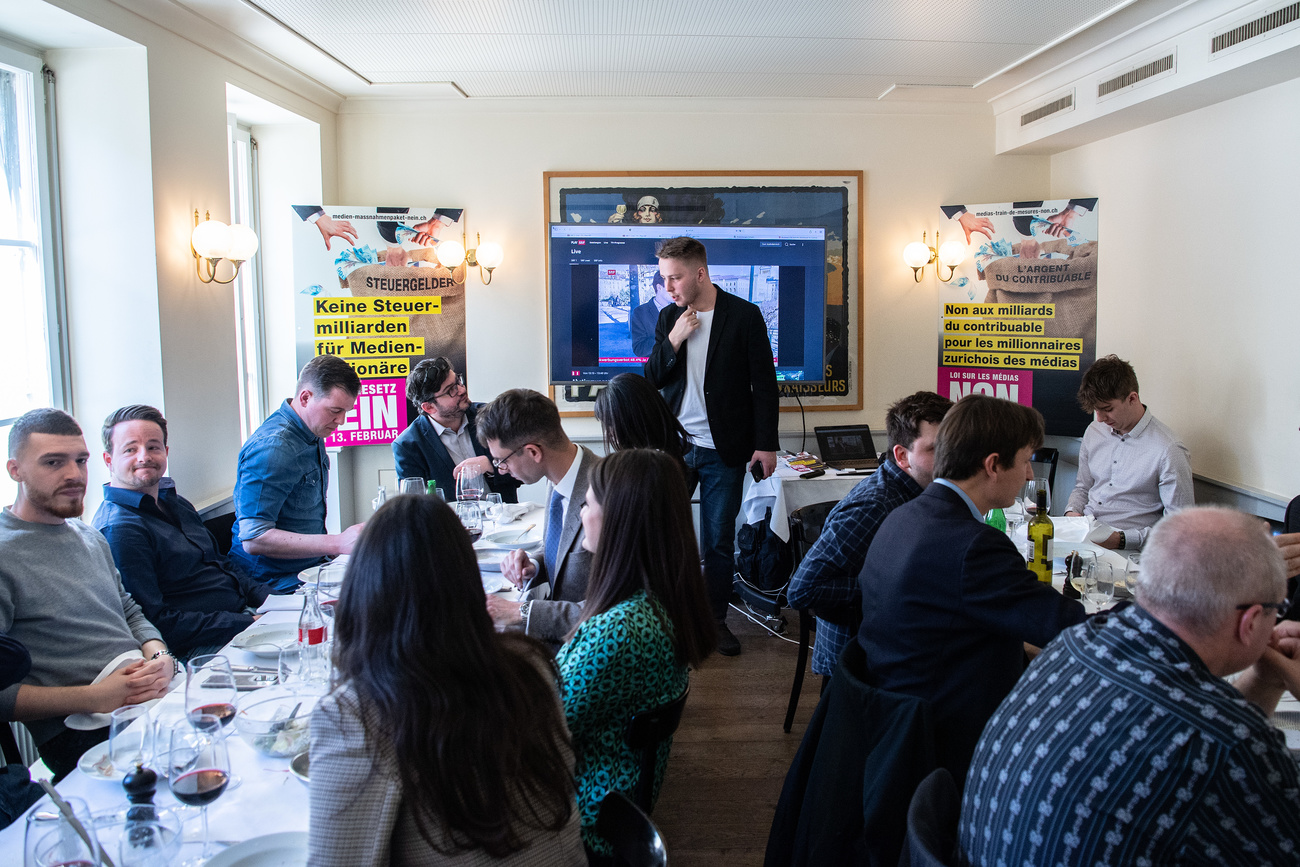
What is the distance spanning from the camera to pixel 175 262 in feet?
12.9

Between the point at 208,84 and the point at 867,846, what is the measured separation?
4.31m

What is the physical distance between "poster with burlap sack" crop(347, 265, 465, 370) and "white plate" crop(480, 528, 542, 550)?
8.31ft

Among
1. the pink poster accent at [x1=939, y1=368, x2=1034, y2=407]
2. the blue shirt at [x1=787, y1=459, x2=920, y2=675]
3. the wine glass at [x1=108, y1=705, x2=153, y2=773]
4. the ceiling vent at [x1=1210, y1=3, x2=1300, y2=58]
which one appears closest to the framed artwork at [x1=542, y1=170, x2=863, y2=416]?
the pink poster accent at [x1=939, y1=368, x2=1034, y2=407]

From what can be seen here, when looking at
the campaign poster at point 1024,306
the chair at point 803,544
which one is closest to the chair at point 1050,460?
the campaign poster at point 1024,306

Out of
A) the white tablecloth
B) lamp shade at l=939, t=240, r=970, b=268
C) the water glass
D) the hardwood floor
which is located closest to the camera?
the water glass

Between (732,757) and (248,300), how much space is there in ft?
13.3

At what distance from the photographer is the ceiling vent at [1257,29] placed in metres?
3.38

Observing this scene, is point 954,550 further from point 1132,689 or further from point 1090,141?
point 1090,141

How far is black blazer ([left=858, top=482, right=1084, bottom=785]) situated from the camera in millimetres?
1826

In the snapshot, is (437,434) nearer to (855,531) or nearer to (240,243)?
(240,243)

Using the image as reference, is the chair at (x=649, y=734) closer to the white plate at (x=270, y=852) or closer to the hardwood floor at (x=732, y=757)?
the white plate at (x=270, y=852)

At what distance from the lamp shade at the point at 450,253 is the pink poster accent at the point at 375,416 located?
0.81 m

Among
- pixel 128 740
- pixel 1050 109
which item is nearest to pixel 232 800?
pixel 128 740

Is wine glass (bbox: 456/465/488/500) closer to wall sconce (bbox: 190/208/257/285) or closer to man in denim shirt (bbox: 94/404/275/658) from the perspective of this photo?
man in denim shirt (bbox: 94/404/275/658)
